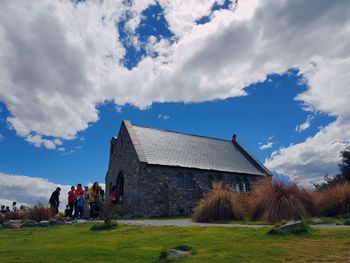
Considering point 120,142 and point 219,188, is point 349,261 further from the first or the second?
point 120,142

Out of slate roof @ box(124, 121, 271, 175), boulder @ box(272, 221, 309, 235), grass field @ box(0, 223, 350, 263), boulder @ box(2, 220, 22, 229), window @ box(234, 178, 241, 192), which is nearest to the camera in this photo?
grass field @ box(0, 223, 350, 263)

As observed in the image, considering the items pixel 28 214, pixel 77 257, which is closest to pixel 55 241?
pixel 77 257

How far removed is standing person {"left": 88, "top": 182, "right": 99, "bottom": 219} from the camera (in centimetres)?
1941

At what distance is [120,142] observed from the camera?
32.9 metres

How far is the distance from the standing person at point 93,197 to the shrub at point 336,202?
36.5 feet

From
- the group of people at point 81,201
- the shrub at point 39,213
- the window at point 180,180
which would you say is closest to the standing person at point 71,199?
the group of people at point 81,201

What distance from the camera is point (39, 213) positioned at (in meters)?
17.9

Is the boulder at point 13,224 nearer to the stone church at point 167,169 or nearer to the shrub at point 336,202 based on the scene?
the stone church at point 167,169

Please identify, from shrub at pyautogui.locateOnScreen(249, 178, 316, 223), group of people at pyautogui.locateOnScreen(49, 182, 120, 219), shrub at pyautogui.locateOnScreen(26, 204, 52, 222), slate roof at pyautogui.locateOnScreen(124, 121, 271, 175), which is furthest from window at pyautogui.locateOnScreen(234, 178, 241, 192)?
shrub at pyautogui.locateOnScreen(26, 204, 52, 222)

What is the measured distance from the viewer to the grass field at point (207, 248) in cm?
653

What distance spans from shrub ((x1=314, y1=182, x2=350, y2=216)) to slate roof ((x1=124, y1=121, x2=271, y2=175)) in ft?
51.3

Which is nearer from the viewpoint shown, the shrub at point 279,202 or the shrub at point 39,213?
the shrub at point 279,202

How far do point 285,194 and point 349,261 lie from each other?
25.5 feet

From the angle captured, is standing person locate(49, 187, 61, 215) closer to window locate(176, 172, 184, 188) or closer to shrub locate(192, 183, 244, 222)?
shrub locate(192, 183, 244, 222)
